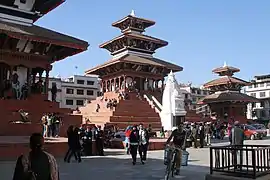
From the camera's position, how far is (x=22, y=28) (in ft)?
71.5

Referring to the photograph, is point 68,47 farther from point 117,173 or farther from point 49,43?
point 117,173

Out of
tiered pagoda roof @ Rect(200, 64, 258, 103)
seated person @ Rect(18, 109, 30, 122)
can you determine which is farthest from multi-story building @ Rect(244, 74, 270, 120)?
seated person @ Rect(18, 109, 30, 122)

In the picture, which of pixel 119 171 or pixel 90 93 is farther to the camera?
pixel 90 93

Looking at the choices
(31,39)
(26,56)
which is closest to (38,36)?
(31,39)

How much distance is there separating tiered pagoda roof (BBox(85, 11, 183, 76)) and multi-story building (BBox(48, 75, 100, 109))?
83.1 ft

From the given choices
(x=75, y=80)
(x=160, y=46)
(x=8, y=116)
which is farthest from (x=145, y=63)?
(x=75, y=80)

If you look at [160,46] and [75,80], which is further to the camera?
[75,80]

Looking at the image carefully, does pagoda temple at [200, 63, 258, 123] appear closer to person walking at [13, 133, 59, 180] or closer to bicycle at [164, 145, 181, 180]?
bicycle at [164, 145, 181, 180]

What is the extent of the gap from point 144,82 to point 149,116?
11.0 metres

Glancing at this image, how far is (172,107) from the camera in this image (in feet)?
96.2

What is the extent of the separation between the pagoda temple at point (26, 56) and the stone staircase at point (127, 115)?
812cm

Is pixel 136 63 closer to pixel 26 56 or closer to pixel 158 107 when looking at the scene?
pixel 158 107

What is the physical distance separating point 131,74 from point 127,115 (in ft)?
35.0

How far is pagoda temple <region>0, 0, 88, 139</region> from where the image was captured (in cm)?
1998
